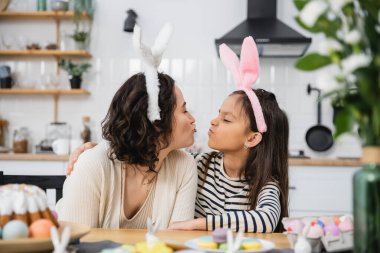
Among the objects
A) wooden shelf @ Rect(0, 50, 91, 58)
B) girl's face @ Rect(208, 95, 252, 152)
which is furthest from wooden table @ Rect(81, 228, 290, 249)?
wooden shelf @ Rect(0, 50, 91, 58)

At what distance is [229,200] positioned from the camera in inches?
75.4

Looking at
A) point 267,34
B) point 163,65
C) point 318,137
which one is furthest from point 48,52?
point 318,137

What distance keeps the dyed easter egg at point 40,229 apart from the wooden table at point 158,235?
213mm

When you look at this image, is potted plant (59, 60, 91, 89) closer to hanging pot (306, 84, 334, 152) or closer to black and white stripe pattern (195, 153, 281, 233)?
hanging pot (306, 84, 334, 152)

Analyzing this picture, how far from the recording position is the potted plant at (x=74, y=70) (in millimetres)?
4141

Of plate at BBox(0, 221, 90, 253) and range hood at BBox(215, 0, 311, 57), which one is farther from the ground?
range hood at BBox(215, 0, 311, 57)

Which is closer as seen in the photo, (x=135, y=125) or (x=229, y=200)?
(x=135, y=125)

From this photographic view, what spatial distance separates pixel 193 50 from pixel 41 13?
1.17 metres

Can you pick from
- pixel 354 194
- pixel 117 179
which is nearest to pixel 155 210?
pixel 117 179

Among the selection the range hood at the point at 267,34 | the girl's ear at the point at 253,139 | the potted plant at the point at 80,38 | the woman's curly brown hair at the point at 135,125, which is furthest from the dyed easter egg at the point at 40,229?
the potted plant at the point at 80,38

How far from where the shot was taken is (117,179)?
1713mm

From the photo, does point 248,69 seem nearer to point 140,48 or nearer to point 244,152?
point 244,152

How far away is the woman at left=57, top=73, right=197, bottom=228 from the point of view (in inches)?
63.7

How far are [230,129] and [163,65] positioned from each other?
94.0 inches
